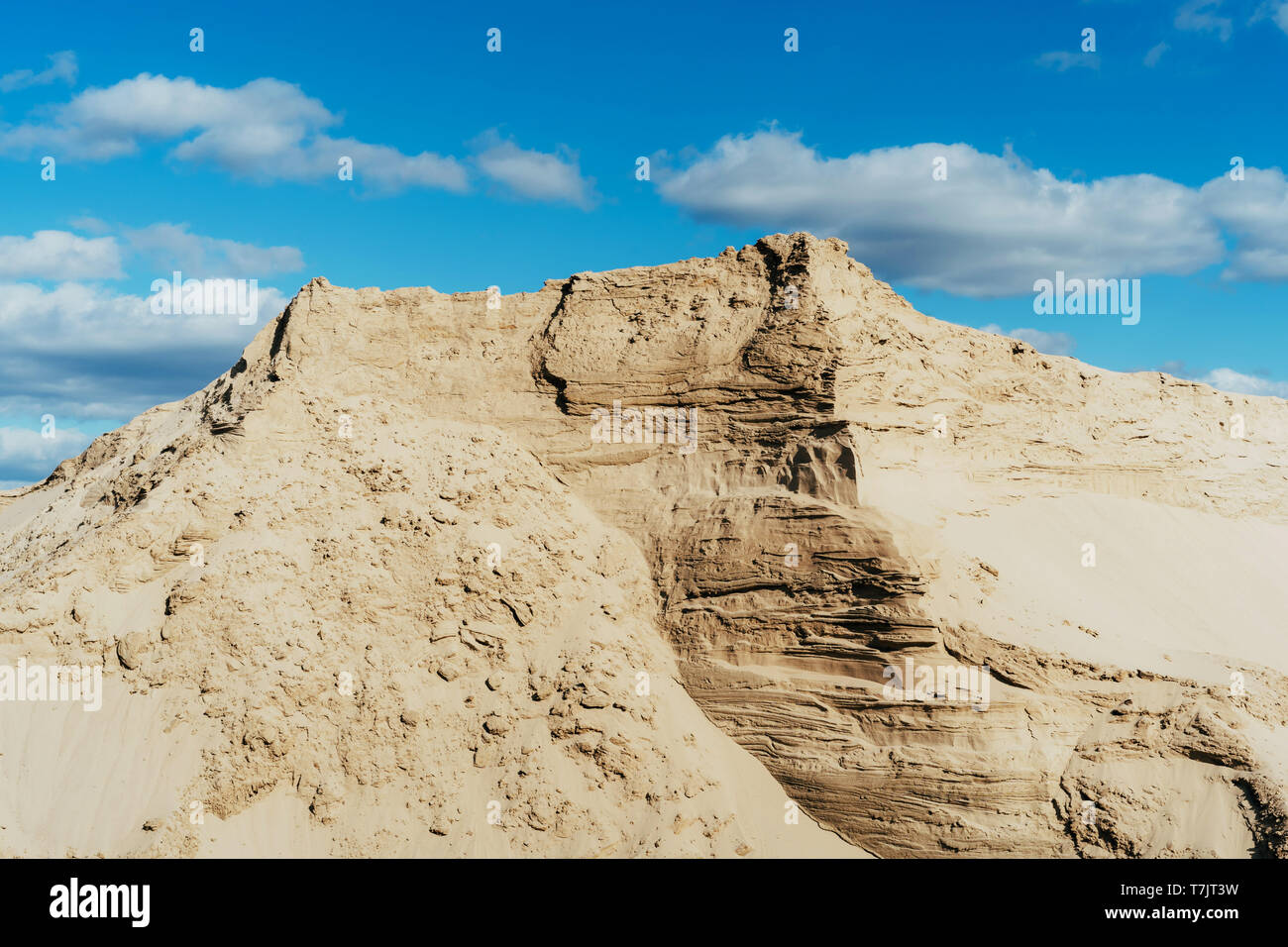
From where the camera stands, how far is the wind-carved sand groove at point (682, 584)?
16.6 m

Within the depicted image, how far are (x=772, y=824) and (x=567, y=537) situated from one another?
6.38 m

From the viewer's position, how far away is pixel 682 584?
20.0 m

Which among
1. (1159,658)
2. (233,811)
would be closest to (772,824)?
(1159,658)

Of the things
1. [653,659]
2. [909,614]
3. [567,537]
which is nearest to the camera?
[909,614]

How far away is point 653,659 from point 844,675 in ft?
10.8

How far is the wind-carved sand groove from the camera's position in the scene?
54.4 ft

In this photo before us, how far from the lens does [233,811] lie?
650 inches

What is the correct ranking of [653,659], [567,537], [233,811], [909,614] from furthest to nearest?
[567,537] → [653,659] → [909,614] → [233,811]

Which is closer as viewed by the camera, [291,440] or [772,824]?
[772,824]

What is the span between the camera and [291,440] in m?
20.7

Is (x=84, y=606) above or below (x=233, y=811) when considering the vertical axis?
above
